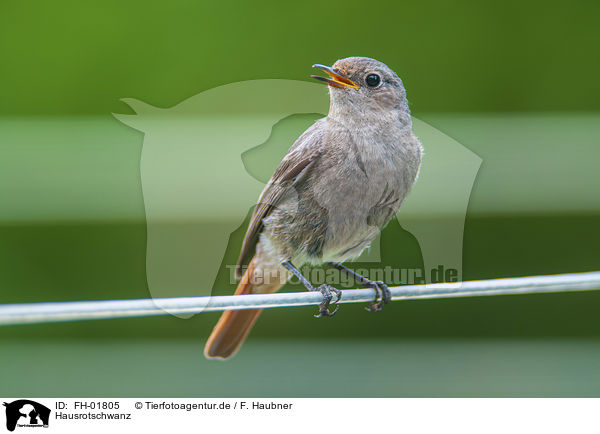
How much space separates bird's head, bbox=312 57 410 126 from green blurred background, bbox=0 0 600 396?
1100mm

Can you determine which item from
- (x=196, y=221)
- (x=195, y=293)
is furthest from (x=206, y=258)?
(x=196, y=221)

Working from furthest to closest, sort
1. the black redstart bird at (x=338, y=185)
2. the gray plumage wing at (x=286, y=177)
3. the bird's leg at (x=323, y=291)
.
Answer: the gray plumage wing at (x=286, y=177) < the black redstart bird at (x=338, y=185) < the bird's leg at (x=323, y=291)

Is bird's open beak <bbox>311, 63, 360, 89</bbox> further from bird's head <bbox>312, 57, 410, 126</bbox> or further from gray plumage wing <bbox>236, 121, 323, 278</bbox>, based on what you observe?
gray plumage wing <bbox>236, 121, 323, 278</bbox>

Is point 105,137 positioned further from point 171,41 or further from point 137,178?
point 171,41

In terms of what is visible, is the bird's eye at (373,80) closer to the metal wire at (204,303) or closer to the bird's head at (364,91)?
the bird's head at (364,91)

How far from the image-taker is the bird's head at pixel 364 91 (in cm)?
225

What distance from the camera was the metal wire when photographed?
1104mm

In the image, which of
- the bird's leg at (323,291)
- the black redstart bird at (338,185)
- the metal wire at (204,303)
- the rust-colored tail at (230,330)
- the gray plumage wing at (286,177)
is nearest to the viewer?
the metal wire at (204,303)
